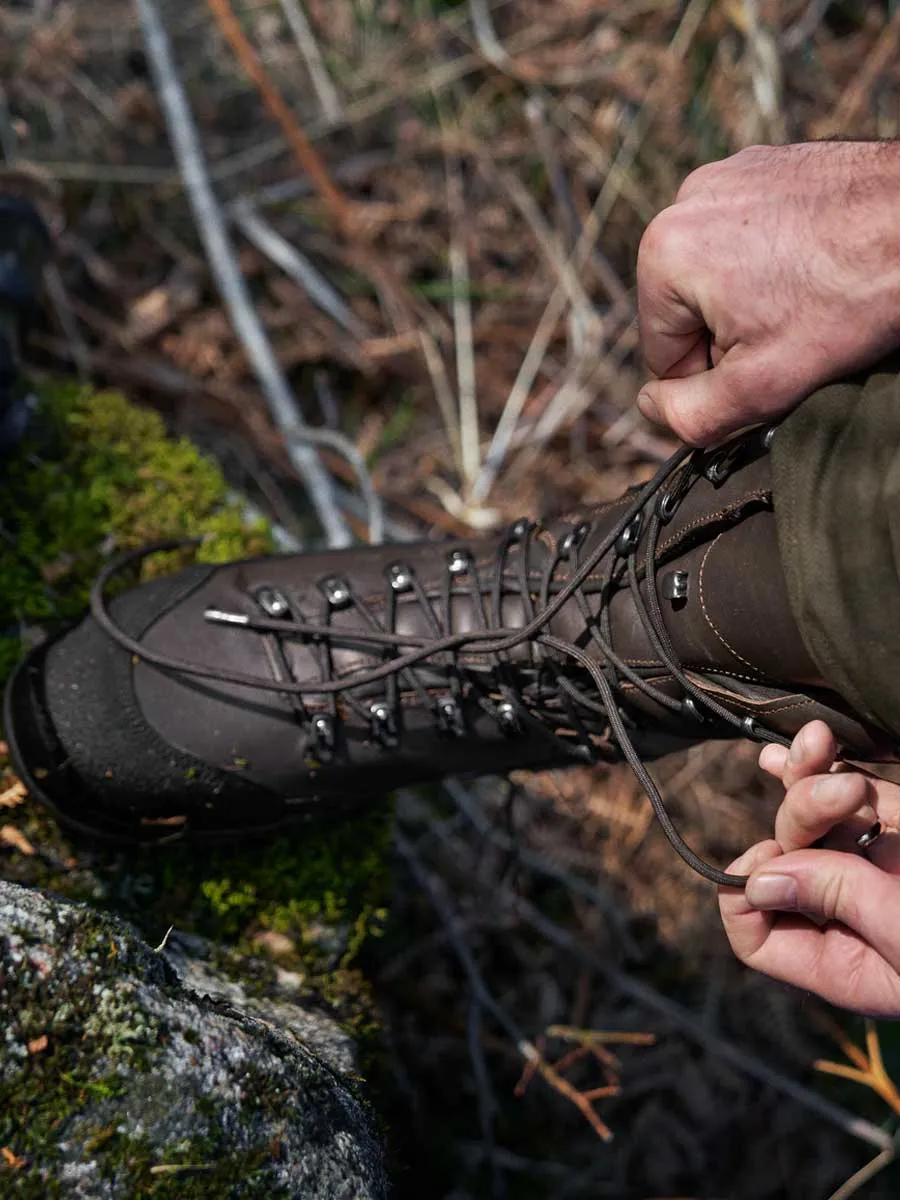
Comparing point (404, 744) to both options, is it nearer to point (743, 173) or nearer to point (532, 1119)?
point (743, 173)

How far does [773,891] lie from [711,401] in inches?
28.8

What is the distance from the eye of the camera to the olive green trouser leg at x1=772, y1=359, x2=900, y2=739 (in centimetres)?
133

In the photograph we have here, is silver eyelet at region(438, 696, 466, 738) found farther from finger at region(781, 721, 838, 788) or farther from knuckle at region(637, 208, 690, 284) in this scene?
knuckle at region(637, 208, 690, 284)

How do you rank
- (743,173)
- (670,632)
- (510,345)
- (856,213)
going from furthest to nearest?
1. (510,345)
2. (670,632)
3. (743,173)
4. (856,213)

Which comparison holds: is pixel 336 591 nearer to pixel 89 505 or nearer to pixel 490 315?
pixel 89 505

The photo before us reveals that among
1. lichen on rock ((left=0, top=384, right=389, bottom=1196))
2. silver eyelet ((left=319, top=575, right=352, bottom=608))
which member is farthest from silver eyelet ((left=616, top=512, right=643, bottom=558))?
lichen on rock ((left=0, top=384, right=389, bottom=1196))

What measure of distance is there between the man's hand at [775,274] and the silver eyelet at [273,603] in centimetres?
92

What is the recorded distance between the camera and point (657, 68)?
3744 mm

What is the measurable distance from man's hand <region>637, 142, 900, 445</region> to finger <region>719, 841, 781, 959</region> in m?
0.66

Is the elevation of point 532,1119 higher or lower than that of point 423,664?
lower

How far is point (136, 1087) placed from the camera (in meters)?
1.43

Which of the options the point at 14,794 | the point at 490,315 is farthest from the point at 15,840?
the point at 490,315

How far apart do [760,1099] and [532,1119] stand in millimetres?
770

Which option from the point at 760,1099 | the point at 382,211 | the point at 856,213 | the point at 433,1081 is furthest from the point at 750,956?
the point at 382,211
